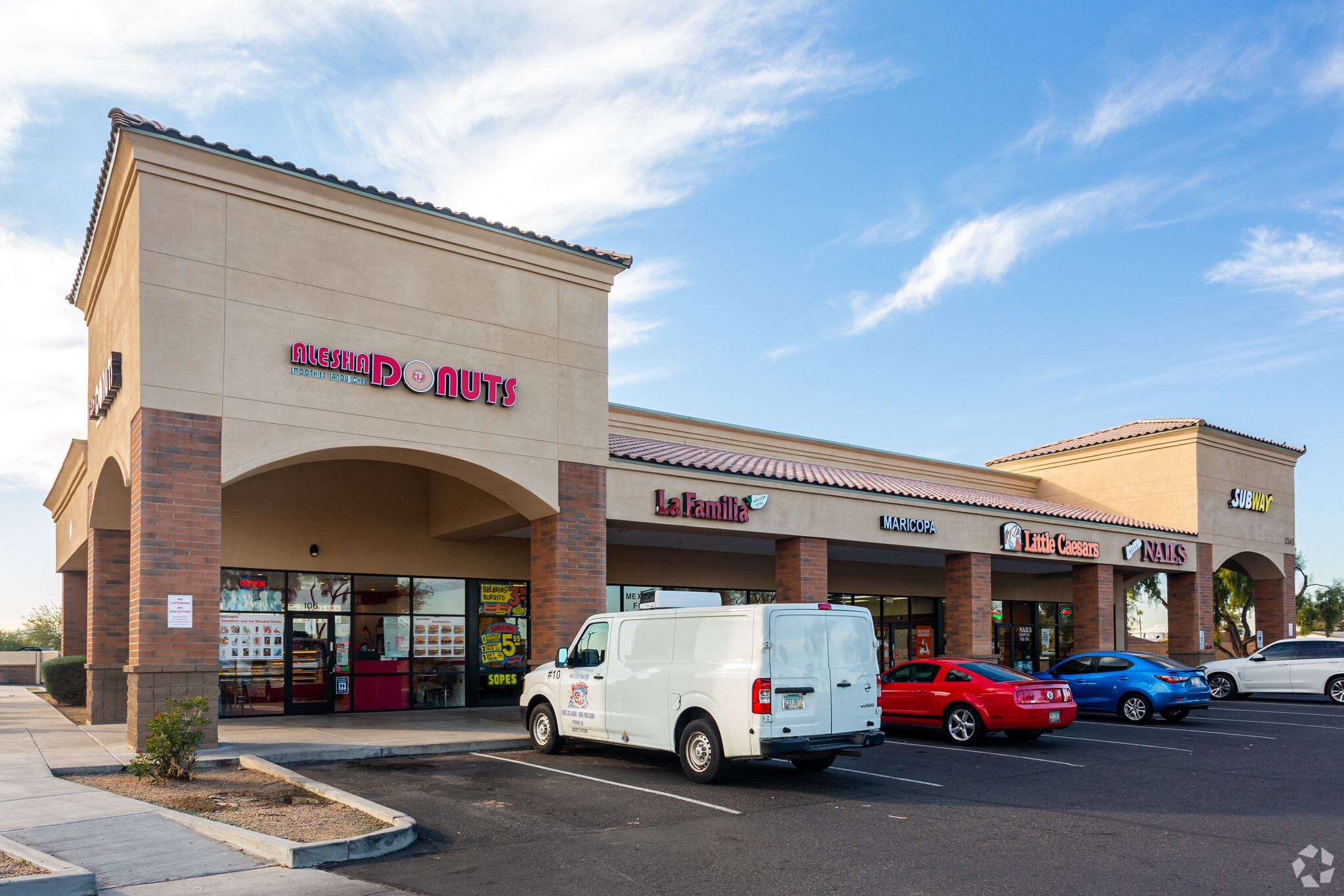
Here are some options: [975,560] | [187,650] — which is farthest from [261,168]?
[975,560]

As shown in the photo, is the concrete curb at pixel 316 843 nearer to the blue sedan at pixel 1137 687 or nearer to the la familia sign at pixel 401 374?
the la familia sign at pixel 401 374

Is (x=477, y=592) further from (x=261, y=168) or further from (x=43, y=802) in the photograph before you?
(x=43, y=802)

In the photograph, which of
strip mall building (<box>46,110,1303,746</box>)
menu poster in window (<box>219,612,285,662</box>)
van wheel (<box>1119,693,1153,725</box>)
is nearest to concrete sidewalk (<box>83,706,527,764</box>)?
strip mall building (<box>46,110,1303,746</box>)

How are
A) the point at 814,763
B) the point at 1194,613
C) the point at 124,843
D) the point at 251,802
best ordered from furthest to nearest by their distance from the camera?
the point at 1194,613 → the point at 814,763 → the point at 251,802 → the point at 124,843

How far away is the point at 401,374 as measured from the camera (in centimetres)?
1577

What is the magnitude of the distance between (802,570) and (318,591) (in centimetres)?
956

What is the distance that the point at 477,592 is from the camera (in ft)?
71.2

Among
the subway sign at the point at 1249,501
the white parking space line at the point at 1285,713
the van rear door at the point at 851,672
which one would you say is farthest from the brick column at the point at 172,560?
the subway sign at the point at 1249,501

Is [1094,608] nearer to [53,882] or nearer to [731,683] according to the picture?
[731,683]

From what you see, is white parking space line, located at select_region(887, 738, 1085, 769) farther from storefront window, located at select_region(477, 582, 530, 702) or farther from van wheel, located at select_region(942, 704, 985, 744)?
storefront window, located at select_region(477, 582, 530, 702)

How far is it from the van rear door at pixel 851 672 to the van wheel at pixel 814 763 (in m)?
1.00

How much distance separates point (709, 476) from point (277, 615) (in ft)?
28.3

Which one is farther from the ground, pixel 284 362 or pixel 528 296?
pixel 528 296

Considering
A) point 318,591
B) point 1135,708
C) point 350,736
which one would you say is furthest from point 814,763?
point 318,591
